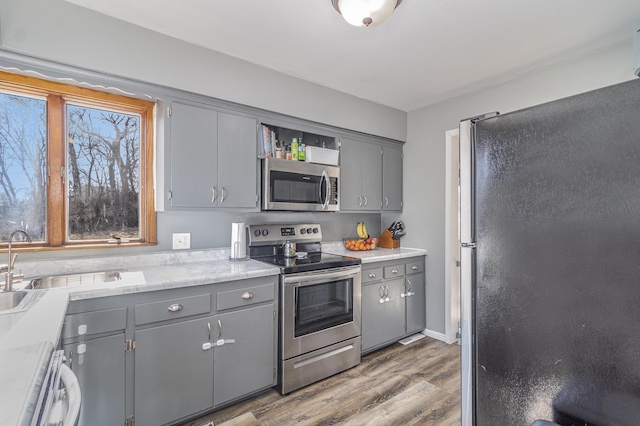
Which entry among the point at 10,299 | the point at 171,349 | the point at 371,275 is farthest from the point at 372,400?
the point at 10,299

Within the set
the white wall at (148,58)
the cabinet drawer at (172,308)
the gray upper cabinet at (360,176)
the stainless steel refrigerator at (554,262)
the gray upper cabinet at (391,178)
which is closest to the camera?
the stainless steel refrigerator at (554,262)

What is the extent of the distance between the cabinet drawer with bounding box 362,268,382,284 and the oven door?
0.45 feet

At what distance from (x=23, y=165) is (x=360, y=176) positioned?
2.66 metres

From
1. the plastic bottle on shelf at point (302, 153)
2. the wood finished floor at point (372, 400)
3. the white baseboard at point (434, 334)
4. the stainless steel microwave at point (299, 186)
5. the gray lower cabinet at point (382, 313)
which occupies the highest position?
the plastic bottle on shelf at point (302, 153)

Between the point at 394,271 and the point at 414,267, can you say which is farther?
the point at 414,267

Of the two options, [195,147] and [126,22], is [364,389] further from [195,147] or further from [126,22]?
[126,22]

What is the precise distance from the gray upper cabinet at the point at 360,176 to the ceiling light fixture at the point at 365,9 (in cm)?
146

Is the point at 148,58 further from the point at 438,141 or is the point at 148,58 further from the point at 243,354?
the point at 438,141

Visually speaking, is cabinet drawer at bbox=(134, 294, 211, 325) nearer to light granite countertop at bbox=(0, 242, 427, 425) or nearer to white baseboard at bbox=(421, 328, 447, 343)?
light granite countertop at bbox=(0, 242, 427, 425)

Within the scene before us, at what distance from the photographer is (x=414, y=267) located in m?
3.31

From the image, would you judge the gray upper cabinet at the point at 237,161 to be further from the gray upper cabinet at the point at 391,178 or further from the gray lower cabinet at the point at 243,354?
the gray upper cabinet at the point at 391,178

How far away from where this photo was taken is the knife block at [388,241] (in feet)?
11.7

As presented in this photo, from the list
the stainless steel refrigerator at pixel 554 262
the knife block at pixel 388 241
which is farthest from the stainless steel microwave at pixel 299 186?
the stainless steel refrigerator at pixel 554 262

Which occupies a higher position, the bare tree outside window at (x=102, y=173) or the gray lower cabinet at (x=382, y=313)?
the bare tree outside window at (x=102, y=173)
